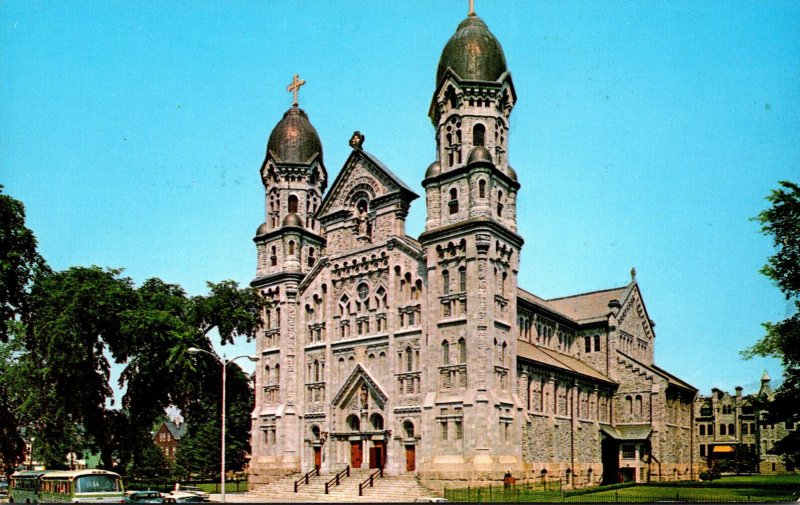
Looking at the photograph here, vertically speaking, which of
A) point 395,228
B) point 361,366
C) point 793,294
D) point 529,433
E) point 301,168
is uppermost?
point 301,168

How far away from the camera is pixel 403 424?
50156mm

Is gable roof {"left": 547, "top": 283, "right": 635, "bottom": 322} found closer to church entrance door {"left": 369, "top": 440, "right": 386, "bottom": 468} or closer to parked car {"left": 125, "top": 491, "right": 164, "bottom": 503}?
church entrance door {"left": 369, "top": 440, "right": 386, "bottom": 468}

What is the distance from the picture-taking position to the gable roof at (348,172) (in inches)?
2111

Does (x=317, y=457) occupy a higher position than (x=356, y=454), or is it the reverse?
(x=356, y=454)

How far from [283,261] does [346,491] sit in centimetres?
1888

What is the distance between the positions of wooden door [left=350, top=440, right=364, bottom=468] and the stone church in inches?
4.2

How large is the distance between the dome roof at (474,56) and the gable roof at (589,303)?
26.6 metres

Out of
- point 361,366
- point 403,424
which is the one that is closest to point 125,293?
point 361,366

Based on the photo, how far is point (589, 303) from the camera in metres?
73.2

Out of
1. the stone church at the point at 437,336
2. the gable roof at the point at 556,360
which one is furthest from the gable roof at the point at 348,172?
the gable roof at the point at 556,360

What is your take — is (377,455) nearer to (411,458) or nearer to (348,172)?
(411,458)

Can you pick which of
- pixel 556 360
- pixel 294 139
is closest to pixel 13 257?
pixel 294 139

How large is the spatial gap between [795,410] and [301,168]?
3817cm

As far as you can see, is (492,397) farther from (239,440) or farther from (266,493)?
(239,440)
